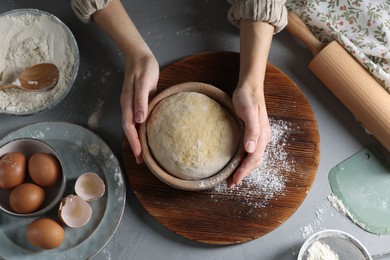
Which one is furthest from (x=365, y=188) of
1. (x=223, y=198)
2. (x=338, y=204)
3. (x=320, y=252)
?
(x=223, y=198)

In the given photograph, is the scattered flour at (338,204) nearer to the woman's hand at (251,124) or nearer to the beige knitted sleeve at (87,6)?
the woman's hand at (251,124)

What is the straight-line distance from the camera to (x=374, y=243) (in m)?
1.23

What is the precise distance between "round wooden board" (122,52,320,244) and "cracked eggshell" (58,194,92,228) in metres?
0.13

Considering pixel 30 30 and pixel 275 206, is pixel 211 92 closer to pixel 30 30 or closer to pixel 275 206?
pixel 275 206

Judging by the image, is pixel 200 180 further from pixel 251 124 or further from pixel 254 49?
pixel 254 49

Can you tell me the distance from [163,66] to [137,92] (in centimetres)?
21

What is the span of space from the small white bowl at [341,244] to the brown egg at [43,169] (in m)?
0.66

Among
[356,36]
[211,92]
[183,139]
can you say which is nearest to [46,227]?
[183,139]

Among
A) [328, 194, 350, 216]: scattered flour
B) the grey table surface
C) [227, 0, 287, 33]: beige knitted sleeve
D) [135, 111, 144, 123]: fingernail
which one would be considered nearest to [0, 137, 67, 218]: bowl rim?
the grey table surface

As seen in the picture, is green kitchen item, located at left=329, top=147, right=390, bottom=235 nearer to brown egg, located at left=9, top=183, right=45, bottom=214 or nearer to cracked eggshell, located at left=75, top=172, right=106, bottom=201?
cracked eggshell, located at left=75, top=172, right=106, bottom=201

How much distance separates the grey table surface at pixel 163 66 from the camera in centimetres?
119

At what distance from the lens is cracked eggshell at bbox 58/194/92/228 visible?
111 cm

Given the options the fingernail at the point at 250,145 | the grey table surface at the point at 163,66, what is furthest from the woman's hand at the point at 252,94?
the grey table surface at the point at 163,66

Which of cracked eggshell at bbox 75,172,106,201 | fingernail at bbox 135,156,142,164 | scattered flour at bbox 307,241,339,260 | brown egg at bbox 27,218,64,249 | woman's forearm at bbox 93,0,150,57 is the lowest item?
brown egg at bbox 27,218,64,249
